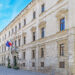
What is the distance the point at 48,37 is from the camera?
2027cm

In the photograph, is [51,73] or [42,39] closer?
[51,73]

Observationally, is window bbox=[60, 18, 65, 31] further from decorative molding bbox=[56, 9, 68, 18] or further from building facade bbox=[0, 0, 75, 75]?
decorative molding bbox=[56, 9, 68, 18]

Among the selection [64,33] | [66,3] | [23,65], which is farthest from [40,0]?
[23,65]

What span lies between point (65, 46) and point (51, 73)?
4.31m

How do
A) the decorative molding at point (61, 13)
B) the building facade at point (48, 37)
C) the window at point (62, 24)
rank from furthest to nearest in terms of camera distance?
the window at point (62, 24) → the decorative molding at point (61, 13) → the building facade at point (48, 37)

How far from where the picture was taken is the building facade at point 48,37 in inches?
634

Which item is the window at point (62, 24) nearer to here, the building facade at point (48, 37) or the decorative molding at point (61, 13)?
the building facade at point (48, 37)

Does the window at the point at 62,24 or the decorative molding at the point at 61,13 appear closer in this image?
the decorative molding at the point at 61,13

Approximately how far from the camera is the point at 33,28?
2497 cm

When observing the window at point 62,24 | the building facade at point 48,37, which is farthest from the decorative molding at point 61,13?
the window at point 62,24

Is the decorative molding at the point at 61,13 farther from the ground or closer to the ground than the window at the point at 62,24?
farther from the ground

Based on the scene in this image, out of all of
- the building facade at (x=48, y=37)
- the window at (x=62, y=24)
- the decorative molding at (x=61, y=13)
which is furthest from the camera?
the window at (x=62, y=24)

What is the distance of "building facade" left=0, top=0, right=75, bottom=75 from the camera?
52.9 ft

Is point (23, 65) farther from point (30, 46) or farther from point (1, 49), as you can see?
point (1, 49)
